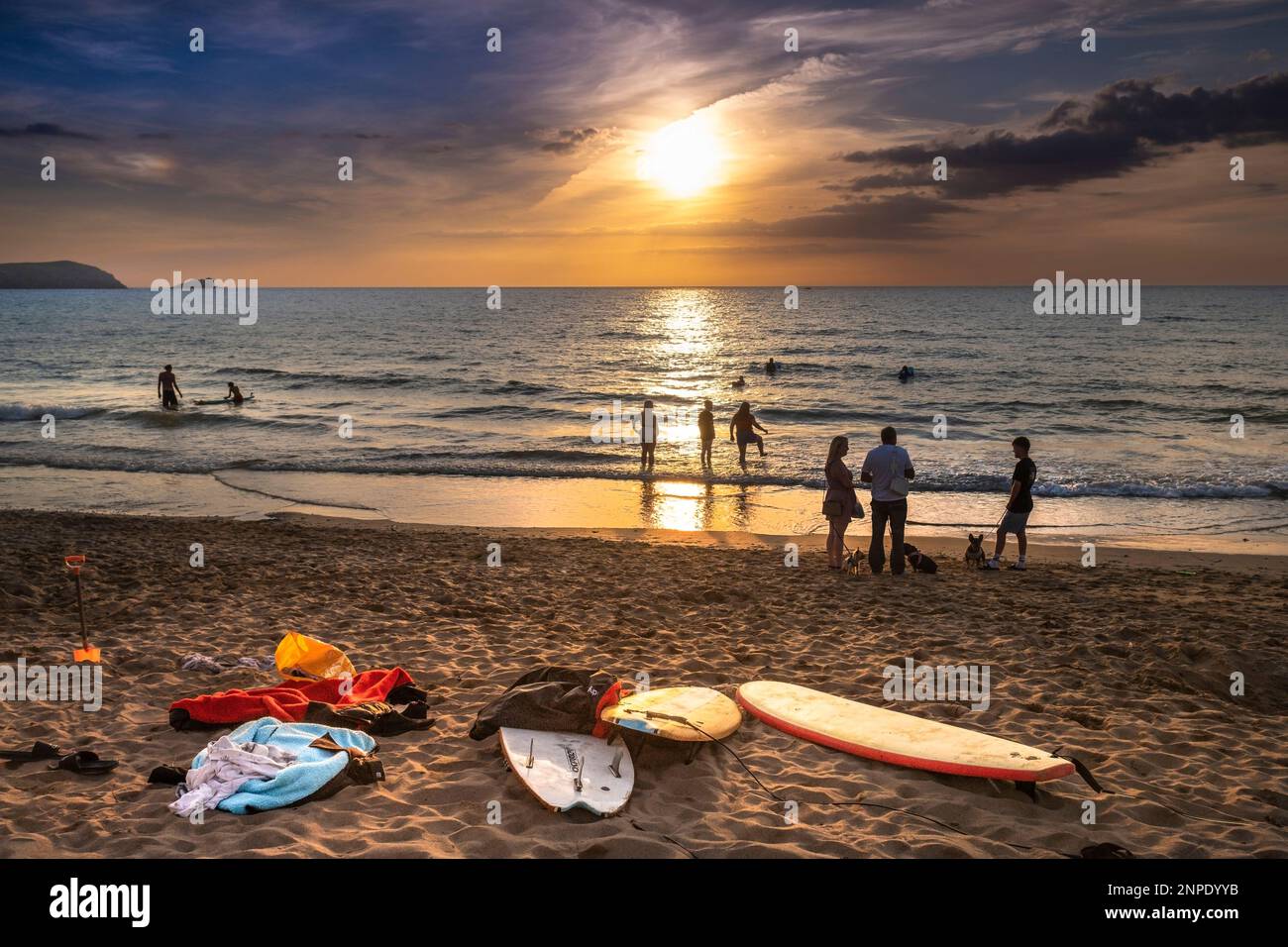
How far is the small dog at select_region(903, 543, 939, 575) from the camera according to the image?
11516 millimetres

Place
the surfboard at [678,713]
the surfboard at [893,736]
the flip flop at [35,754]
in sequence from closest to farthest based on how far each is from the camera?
the surfboard at [893,736]
the flip flop at [35,754]
the surfboard at [678,713]

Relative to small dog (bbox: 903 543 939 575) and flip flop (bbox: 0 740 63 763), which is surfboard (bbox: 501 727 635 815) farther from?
small dog (bbox: 903 543 939 575)

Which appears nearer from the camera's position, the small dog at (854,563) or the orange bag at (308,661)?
the orange bag at (308,661)

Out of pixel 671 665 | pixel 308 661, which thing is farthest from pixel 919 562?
pixel 308 661

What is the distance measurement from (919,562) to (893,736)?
5.71 m

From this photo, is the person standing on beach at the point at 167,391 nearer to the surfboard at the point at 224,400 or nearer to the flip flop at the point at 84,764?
the surfboard at the point at 224,400

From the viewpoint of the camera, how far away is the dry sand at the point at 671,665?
5.07 m

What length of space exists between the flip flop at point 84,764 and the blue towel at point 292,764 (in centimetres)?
56

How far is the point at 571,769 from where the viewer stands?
19.0 ft

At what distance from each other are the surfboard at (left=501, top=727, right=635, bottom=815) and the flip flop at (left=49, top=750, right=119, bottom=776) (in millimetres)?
2719

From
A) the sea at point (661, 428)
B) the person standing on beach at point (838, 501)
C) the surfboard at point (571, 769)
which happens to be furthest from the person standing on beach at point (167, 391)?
the surfboard at point (571, 769)
